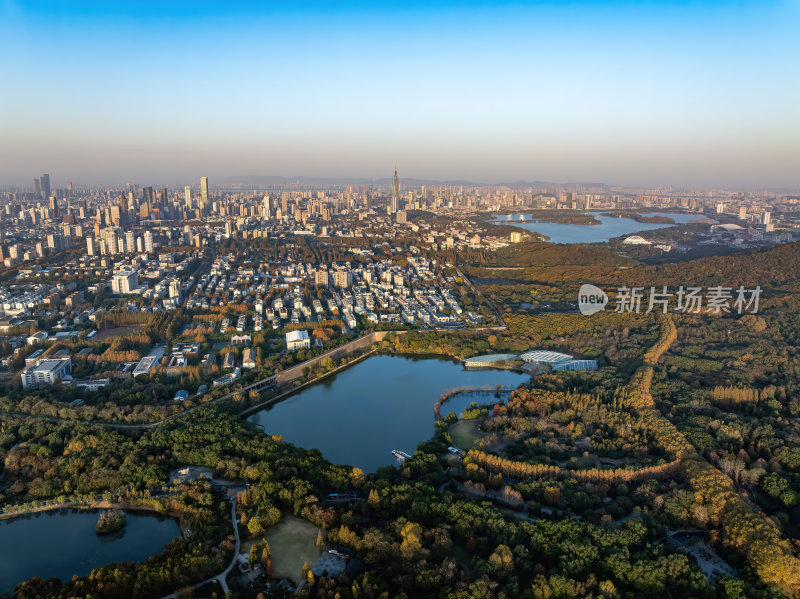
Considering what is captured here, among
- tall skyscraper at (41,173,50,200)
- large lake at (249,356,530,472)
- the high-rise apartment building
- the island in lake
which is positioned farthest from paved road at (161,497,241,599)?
tall skyscraper at (41,173,50,200)

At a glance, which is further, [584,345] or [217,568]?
[584,345]

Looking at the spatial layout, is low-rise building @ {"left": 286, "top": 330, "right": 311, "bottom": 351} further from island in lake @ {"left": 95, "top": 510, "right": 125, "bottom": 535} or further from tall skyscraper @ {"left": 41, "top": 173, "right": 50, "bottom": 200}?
tall skyscraper @ {"left": 41, "top": 173, "right": 50, "bottom": 200}

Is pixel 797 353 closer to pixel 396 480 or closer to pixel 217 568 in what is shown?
pixel 396 480

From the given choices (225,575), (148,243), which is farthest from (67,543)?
(148,243)

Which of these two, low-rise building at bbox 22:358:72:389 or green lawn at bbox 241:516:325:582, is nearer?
green lawn at bbox 241:516:325:582

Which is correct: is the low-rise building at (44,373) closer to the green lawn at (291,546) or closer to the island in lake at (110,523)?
the island in lake at (110,523)

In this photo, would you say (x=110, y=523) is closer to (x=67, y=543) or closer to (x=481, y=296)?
(x=67, y=543)

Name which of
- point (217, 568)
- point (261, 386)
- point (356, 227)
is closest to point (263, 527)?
point (217, 568)
